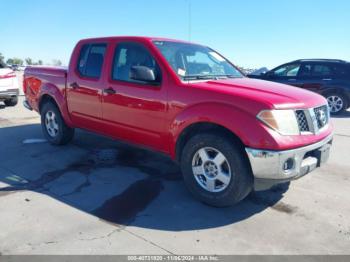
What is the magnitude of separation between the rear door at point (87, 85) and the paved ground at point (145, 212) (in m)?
0.67

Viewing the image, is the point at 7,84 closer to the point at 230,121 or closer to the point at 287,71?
the point at 230,121

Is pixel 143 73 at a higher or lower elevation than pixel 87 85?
higher

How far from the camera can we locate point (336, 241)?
3027 mm

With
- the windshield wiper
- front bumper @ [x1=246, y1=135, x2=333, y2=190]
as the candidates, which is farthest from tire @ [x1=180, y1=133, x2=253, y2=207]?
the windshield wiper

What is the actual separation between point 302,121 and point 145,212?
1.96 m

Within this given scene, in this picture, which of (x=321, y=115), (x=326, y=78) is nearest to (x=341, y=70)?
(x=326, y=78)

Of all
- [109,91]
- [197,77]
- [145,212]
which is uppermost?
[197,77]

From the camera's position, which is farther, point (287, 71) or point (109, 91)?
point (287, 71)

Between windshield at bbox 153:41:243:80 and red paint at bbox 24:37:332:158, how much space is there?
0.57 feet

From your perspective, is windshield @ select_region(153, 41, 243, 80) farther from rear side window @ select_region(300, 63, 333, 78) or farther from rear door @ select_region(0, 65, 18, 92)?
rear door @ select_region(0, 65, 18, 92)

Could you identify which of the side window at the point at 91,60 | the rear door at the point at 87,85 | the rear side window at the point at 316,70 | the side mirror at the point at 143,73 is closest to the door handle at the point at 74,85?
the rear door at the point at 87,85

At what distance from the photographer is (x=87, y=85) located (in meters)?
4.98

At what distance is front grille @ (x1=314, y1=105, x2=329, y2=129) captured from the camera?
12.2 feet

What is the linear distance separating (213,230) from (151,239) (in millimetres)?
629
